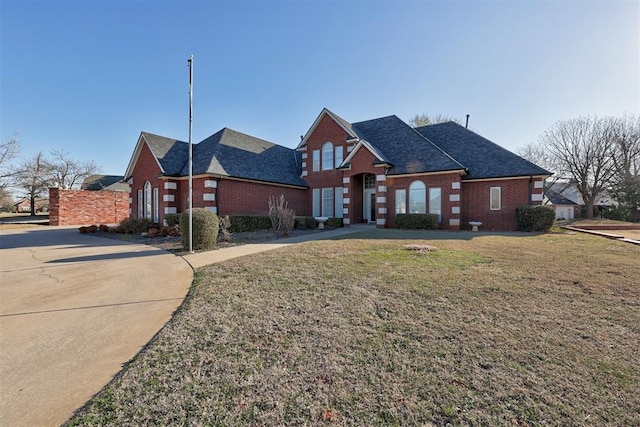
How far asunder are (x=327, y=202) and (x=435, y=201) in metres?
7.99

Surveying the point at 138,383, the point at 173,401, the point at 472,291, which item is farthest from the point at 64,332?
the point at 472,291

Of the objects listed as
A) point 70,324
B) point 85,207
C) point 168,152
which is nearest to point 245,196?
point 168,152

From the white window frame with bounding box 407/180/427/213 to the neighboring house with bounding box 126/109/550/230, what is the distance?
2.4 inches

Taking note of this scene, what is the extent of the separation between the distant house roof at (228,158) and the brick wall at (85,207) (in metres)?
15.1

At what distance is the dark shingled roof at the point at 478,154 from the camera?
56.5 feet

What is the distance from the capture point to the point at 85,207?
28.6 meters

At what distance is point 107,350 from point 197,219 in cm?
778

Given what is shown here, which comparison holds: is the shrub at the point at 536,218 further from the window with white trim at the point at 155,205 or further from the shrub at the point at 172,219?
the window with white trim at the point at 155,205

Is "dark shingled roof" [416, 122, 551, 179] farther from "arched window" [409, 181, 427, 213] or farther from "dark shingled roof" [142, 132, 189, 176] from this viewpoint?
"dark shingled roof" [142, 132, 189, 176]

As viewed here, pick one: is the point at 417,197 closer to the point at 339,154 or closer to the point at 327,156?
the point at 339,154

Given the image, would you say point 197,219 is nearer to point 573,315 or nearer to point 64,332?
point 64,332

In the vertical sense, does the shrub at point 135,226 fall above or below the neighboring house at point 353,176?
below

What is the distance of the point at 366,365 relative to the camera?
3.19 m

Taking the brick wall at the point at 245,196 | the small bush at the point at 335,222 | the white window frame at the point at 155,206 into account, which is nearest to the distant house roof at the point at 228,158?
the brick wall at the point at 245,196
